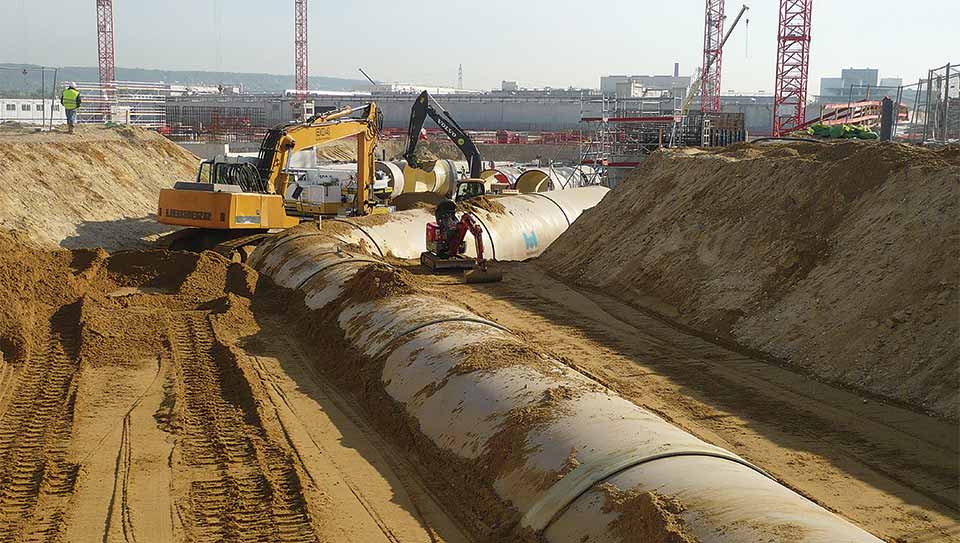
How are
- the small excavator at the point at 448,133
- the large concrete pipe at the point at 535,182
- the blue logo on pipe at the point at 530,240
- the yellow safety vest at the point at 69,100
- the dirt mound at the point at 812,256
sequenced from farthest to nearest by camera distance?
the large concrete pipe at the point at 535,182
the yellow safety vest at the point at 69,100
the small excavator at the point at 448,133
the blue logo on pipe at the point at 530,240
the dirt mound at the point at 812,256

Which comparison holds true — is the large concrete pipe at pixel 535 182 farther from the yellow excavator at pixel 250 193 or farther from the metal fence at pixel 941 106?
the metal fence at pixel 941 106

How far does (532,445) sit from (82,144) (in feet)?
84.0

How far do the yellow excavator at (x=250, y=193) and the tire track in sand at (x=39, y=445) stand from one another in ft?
→ 24.6

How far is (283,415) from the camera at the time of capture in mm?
10672

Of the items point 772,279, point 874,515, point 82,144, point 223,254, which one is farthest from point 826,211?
point 82,144

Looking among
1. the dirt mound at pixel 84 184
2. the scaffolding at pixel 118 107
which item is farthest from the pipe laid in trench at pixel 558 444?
the scaffolding at pixel 118 107

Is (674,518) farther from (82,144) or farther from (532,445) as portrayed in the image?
(82,144)

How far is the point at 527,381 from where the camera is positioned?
8945mm

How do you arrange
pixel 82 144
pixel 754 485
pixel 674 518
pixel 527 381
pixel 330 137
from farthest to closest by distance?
pixel 82 144 < pixel 330 137 < pixel 527 381 < pixel 754 485 < pixel 674 518

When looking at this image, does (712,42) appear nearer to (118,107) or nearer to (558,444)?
(118,107)

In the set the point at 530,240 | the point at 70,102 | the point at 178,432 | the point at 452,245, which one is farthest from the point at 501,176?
the point at 178,432

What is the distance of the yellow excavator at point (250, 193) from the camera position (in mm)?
21172

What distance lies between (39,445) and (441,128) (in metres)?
23.0

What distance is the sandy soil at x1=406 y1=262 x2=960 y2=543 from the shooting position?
8453 millimetres
